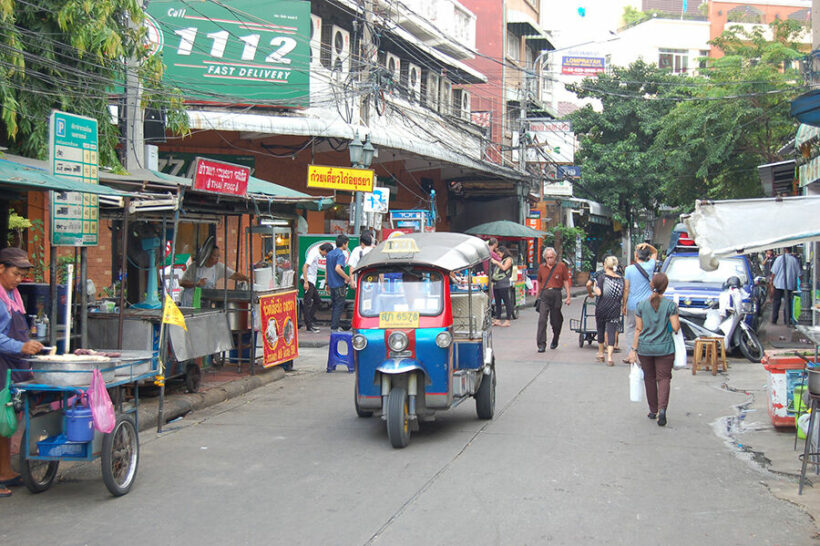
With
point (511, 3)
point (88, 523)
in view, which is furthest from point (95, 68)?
point (511, 3)

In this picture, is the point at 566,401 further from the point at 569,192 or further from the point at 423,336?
the point at 569,192

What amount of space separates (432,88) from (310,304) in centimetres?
1542

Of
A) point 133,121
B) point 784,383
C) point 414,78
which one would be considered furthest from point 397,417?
point 414,78

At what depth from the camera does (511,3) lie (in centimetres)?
4056

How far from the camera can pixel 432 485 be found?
671 cm

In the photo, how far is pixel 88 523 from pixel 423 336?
369cm

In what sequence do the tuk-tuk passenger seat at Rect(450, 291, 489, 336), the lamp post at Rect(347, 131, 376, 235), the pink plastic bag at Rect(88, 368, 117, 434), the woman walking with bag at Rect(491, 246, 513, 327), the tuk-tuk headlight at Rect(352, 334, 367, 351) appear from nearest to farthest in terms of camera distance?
the pink plastic bag at Rect(88, 368, 117, 434)
the tuk-tuk headlight at Rect(352, 334, 367, 351)
the tuk-tuk passenger seat at Rect(450, 291, 489, 336)
the lamp post at Rect(347, 131, 376, 235)
the woman walking with bag at Rect(491, 246, 513, 327)

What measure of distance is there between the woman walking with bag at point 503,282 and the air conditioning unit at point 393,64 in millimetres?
8657

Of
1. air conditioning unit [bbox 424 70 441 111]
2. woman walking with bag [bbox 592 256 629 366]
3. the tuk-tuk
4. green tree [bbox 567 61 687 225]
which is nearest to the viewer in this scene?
the tuk-tuk

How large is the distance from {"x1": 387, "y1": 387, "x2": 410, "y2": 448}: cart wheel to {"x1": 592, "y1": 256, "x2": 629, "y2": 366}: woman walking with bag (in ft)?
22.3

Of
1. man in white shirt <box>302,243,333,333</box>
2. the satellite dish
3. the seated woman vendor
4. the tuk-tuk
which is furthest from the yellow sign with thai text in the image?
the seated woman vendor

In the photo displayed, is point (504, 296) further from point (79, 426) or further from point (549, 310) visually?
point (79, 426)

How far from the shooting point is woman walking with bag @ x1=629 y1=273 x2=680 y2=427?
9.15m

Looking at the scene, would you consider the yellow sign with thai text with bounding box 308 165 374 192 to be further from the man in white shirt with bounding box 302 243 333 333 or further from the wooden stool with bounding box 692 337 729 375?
the wooden stool with bounding box 692 337 729 375
